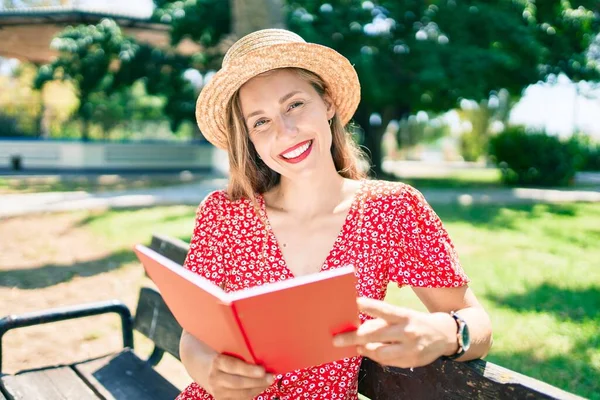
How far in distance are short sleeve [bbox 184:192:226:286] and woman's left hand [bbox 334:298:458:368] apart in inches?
28.1

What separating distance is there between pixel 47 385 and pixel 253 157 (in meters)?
1.51

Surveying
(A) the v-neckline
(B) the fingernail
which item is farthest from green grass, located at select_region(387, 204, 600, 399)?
(B) the fingernail

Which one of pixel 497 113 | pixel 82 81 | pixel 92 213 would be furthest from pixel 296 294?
pixel 497 113

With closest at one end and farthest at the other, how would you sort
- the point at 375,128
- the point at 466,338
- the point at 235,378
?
the point at 235,378, the point at 466,338, the point at 375,128

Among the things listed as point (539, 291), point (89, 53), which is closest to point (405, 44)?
point (89, 53)

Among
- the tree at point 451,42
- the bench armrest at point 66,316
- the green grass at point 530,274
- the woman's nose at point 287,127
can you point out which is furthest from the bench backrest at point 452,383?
the tree at point 451,42

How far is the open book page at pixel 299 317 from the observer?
44.9 inches

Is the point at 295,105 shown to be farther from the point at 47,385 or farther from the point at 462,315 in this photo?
the point at 47,385

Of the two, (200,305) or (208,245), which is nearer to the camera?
(200,305)

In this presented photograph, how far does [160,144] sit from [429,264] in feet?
69.7

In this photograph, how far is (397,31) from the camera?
589 inches

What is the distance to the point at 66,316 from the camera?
9.23 ft

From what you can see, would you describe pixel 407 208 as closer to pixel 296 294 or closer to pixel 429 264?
pixel 429 264

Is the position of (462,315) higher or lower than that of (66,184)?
higher
